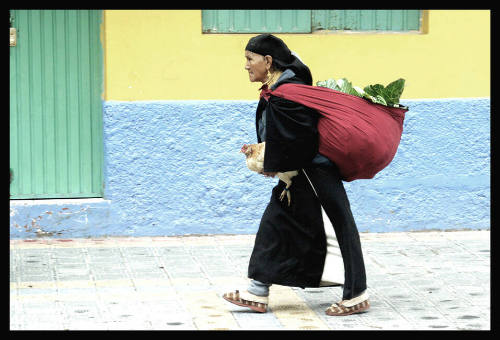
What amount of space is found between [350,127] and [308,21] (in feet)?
9.35

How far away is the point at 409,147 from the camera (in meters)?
8.50

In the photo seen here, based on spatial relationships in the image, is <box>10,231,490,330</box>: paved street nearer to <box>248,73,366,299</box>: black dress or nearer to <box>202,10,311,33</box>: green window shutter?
<box>248,73,366,299</box>: black dress

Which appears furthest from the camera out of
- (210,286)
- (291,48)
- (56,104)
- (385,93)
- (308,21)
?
(308,21)

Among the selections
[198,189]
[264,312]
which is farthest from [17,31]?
[264,312]

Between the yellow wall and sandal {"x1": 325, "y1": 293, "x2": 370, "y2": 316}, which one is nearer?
sandal {"x1": 325, "y1": 293, "x2": 370, "y2": 316}

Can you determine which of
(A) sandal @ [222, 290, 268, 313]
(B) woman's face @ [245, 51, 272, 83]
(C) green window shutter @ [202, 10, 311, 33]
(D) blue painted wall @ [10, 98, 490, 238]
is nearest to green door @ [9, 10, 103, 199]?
(D) blue painted wall @ [10, 98, 490, 238]

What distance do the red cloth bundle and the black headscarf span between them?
0.16 m

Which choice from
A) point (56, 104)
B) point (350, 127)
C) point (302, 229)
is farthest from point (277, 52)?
point (56, 104)

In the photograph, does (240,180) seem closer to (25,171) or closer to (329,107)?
(25,171)

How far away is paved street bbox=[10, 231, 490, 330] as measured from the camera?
19.3ft

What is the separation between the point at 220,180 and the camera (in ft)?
27.3

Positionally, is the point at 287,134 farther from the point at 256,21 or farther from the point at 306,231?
the point at 256,21

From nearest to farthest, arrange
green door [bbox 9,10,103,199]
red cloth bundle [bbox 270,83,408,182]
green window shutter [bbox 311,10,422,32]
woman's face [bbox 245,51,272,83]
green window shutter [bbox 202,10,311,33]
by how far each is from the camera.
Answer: red cloth bundle [bbox 270,83,408,182], woman's face [bbox 245,51,272,83], green door [bbox 9,10,103,199], green window shutter [bbox 202,10,311,33], green window shutter [bbox 311,10,422,32]

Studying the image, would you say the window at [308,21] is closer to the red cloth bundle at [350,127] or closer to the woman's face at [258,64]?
the woman's face at [258,64]
